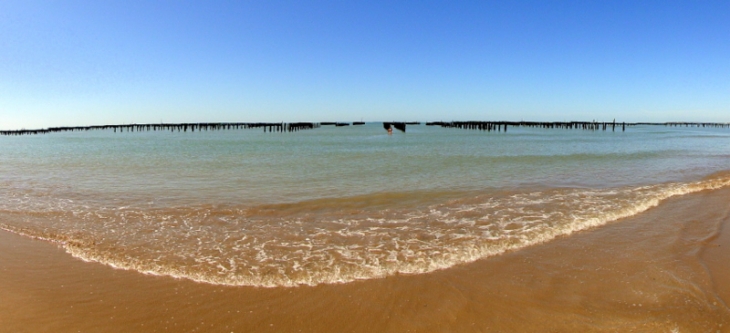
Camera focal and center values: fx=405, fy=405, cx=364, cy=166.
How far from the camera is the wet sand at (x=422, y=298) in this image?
3.97m

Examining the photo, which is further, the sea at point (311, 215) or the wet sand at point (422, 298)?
the sea at point (311, 215)

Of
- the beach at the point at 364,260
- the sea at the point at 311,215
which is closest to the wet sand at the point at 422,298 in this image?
the beach at the point at 364,260

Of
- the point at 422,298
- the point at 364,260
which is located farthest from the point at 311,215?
the point at 422,298

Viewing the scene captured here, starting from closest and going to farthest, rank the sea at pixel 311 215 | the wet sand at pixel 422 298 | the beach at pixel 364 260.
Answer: the wet sand at pixel 422 298, the beach at pixel 364 260, the sea at pixel 311 215

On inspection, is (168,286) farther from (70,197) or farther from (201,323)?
(70,197)

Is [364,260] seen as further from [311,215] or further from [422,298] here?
[311,215]

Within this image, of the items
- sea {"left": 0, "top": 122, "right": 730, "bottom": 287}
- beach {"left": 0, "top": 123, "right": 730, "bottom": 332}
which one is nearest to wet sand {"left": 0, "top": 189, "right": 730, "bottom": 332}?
beach {"left": 0, "top": 123, "right": 730, "bottom": 332}

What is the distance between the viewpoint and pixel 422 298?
454cm

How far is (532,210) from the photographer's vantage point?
29.6 ft

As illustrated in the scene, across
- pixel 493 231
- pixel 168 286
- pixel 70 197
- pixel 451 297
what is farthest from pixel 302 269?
pixel 70 197

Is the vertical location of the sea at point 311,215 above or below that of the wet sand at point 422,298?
above

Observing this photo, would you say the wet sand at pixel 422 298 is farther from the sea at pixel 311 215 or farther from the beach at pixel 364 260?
the sea at pixel 311 215

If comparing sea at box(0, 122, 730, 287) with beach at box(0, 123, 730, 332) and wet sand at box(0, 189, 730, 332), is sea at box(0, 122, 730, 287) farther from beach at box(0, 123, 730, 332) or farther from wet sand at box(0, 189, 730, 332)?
wet sand at box(0, 189, 730, 332)

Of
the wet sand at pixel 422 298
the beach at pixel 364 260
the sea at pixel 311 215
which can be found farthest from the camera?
the sea at pixel 311 215
